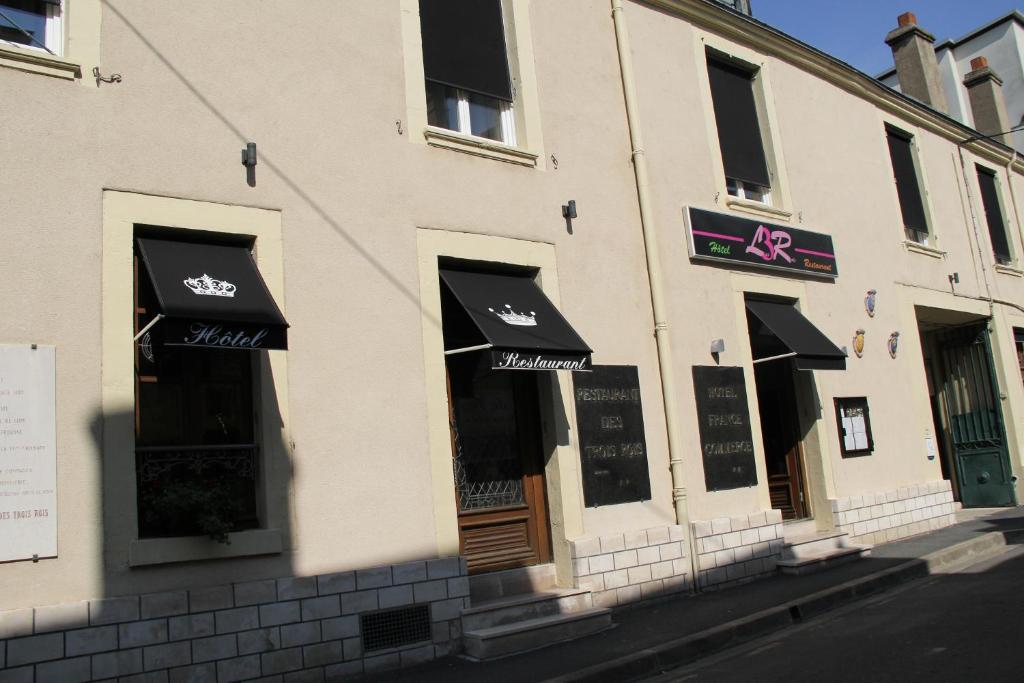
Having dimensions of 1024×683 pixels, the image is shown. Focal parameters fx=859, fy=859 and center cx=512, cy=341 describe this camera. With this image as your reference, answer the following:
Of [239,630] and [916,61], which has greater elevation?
[916,61]

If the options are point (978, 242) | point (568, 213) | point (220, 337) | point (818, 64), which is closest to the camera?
point (220, 337)

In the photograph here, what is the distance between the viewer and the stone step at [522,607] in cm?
740

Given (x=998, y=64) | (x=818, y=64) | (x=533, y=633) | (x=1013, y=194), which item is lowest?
(x=533, y=633)

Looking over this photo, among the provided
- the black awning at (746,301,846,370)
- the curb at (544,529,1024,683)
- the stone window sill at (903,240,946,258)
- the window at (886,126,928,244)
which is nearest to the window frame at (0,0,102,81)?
the curb at (544,529,1024,683)

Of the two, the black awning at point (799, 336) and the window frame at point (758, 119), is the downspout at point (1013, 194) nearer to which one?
the window frame at point (758, 119)

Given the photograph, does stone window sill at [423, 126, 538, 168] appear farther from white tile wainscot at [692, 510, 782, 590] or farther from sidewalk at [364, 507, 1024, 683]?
sidewalk at [364, 507, 1024, 683]

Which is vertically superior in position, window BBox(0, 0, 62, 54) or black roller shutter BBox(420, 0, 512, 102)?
black roller shutter BBox(420, 0, 512, 102)

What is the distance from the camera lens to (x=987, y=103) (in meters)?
19.0

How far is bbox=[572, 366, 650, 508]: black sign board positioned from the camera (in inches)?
346

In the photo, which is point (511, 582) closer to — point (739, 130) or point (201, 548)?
point (201, 548)

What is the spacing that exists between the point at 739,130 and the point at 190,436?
27.9 feet

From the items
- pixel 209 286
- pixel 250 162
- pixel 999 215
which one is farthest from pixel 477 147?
pixel 999 215

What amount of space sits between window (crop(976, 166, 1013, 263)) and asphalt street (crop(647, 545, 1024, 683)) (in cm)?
1026

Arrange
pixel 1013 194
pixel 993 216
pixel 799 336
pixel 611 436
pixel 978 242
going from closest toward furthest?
pixel 611 436 → pixel 799 336 → pixel 978 242 → pixel 993 216 → pixel 1013 194
